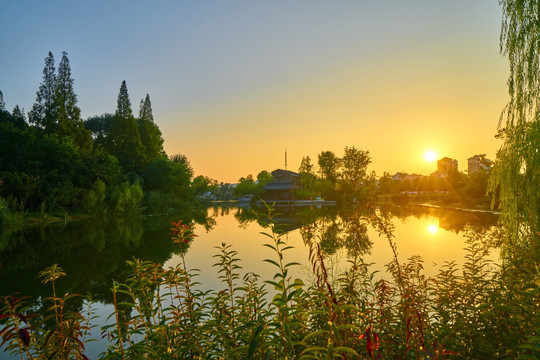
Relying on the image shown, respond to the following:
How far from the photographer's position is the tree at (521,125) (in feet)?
17.7

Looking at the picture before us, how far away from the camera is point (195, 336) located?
262 centimetres

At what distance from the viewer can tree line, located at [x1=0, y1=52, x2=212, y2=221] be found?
26.3m

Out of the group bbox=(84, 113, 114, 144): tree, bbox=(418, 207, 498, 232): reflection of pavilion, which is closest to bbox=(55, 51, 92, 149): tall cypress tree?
bbox=(84, 113, 114, 144): tree

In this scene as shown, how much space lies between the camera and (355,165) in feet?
198

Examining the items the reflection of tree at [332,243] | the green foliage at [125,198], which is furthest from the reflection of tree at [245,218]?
Answer: the green foliage at [125,198]

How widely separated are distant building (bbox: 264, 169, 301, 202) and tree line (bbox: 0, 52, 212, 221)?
15.9 metres

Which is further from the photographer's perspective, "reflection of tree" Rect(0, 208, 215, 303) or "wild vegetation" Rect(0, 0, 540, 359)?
"reflection of tree" Rect(0, 208, 215, 303)

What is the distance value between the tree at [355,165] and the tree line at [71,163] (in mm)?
30092

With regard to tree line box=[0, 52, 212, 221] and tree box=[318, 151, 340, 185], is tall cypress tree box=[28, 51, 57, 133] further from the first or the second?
tree box=[318, 151, 340, 185]

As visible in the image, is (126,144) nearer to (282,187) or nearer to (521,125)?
(282,187)

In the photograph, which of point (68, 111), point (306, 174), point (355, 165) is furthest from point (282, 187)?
point (68, 111)

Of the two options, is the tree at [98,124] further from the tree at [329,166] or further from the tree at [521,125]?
the tree at [521,125]

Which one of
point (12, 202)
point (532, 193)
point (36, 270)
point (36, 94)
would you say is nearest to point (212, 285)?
point (36, 270)

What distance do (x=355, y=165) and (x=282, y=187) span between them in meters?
15.0
